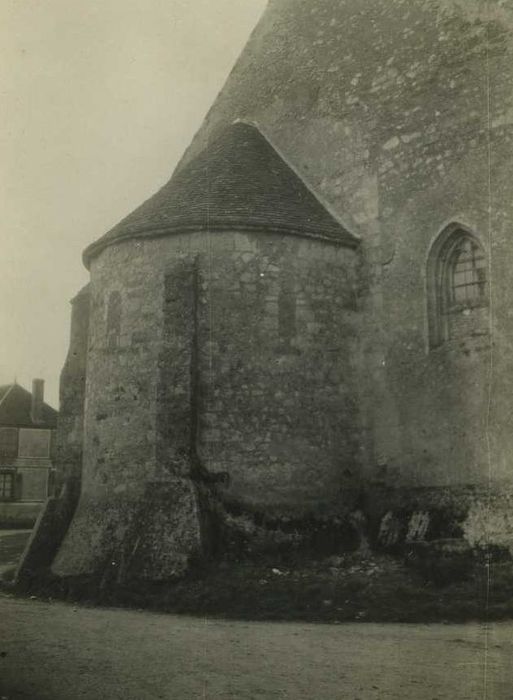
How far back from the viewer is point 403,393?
13.5 metres

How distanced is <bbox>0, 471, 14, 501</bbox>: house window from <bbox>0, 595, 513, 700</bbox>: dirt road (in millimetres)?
31315

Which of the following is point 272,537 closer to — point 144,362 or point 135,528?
point 135,528

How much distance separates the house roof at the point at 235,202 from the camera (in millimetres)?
13820

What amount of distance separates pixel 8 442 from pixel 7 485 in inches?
85.3

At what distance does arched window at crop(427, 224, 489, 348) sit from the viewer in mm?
12867

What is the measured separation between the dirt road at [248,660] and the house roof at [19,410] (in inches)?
1238

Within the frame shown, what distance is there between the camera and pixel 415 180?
13.8 metres

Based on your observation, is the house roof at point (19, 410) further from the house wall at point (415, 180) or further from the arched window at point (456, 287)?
the arched window at point (456, 287)

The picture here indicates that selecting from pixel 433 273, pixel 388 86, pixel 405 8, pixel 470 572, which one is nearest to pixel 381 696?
pixel 470 572

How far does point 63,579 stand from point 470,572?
634cm

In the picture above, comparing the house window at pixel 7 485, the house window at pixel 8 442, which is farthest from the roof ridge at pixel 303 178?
the house window at pixel 7 485

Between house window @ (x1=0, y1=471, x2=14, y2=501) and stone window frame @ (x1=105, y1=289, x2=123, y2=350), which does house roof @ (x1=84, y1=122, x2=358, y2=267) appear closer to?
stone window frame @ (x1=105, y1=289, x2=123, y2=350)

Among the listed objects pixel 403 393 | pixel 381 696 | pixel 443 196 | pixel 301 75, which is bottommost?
pixel 381 696

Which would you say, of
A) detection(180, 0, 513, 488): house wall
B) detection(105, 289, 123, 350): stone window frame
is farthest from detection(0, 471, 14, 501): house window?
detection(180, 0, 513, 488): house wall
